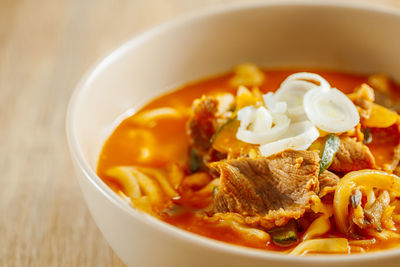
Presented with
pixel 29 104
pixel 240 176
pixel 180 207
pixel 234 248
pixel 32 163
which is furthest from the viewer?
pixel 29 104

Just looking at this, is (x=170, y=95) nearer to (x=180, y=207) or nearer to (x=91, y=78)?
(x=91, y=78)

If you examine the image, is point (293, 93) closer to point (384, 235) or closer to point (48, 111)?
point (384, 235)

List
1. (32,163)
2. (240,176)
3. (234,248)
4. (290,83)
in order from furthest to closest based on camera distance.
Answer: (32,163)
(290,83)
(240,176)
(234,248)

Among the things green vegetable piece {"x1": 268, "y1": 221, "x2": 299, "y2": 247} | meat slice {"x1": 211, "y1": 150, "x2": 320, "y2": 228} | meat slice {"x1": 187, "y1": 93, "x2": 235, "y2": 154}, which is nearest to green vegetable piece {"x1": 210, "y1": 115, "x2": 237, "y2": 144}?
meat slice {"x1": 187, "y1": 93, "x2": 235, "y2": 154}

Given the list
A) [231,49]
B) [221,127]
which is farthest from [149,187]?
[231,49]

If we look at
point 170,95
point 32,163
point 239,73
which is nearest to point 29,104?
point 32,163

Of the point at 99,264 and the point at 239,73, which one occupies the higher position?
the point at 239,73

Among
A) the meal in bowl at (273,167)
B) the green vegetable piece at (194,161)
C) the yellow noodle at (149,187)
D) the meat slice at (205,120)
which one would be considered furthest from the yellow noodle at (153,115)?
the yellow noodle at (149,187)
